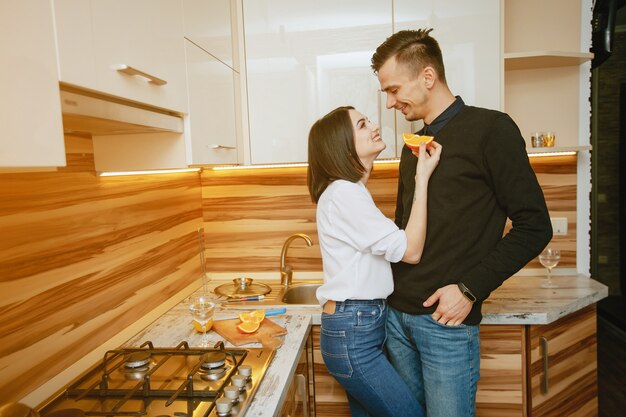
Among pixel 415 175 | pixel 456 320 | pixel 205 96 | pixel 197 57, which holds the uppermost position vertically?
pixel 197 57

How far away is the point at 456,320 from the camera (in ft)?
4.62

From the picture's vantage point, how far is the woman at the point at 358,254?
142cm

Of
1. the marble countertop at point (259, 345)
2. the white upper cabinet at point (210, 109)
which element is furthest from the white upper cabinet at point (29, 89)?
the marble countertop at point (259, 345)

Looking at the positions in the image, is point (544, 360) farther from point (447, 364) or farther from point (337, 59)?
point (337, 59)

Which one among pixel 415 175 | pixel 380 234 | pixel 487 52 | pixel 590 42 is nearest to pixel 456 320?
pixel 380 234

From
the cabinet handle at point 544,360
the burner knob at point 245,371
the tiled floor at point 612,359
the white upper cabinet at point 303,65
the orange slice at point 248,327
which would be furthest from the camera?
the tiled floor at point 612,359

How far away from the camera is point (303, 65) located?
6.36 feet

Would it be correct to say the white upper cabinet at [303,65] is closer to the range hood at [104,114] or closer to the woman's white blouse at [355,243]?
the woman's white blouse at [355,243]

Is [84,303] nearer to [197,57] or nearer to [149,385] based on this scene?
[149,385]

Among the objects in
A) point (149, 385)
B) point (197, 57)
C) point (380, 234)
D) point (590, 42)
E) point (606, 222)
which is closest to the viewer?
point (149, 385)

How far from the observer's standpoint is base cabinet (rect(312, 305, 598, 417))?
5.69 feet

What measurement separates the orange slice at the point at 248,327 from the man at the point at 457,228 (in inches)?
20.1

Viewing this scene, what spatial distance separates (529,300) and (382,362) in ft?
2.53

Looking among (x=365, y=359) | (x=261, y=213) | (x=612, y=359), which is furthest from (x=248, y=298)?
(x=612, y=359)
